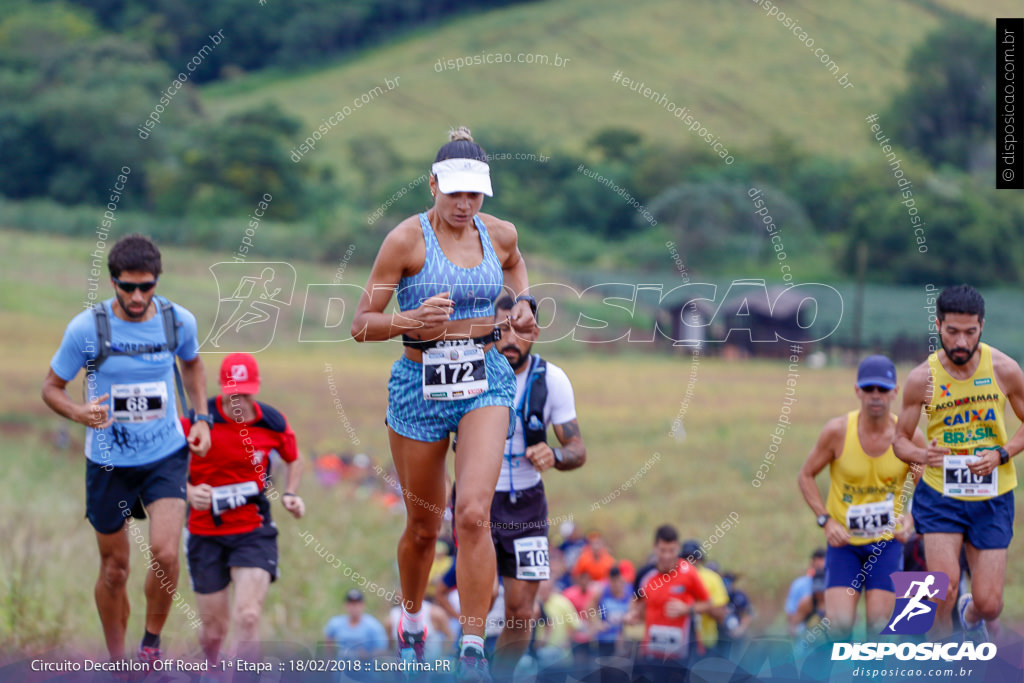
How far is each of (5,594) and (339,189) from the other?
33210 mm

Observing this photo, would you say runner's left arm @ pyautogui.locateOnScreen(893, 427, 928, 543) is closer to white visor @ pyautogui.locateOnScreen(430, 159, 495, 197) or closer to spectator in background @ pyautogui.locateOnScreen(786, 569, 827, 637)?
spectator in background @ pyautogui.locateOnScreen(786, 569, 827, 637)

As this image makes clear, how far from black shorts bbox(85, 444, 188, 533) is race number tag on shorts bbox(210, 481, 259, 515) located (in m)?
0.86

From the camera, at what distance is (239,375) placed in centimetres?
773

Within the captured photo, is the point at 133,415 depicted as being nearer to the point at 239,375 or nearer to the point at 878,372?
the point at 239,375

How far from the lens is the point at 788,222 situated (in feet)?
128

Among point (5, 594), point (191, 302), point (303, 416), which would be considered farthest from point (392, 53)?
point (5, 594)

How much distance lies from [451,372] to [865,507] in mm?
3448

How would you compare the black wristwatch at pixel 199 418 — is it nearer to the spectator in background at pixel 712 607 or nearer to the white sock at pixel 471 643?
the white sock at pixel 471 643

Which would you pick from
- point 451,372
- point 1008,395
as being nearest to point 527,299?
point 451,372

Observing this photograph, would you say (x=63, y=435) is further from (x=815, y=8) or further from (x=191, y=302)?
(x=815, y=8)

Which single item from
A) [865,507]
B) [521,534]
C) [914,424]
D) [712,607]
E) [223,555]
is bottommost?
[712,607]

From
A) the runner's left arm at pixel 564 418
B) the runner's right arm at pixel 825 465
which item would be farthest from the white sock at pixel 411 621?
the runner's right arm at pixel 825 465

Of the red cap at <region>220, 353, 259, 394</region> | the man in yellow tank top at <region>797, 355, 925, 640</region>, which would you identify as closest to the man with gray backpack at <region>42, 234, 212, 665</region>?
the red cap at <region>220, 353, 259, 394</region>

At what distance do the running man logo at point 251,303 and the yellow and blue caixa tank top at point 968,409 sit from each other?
1668cm
